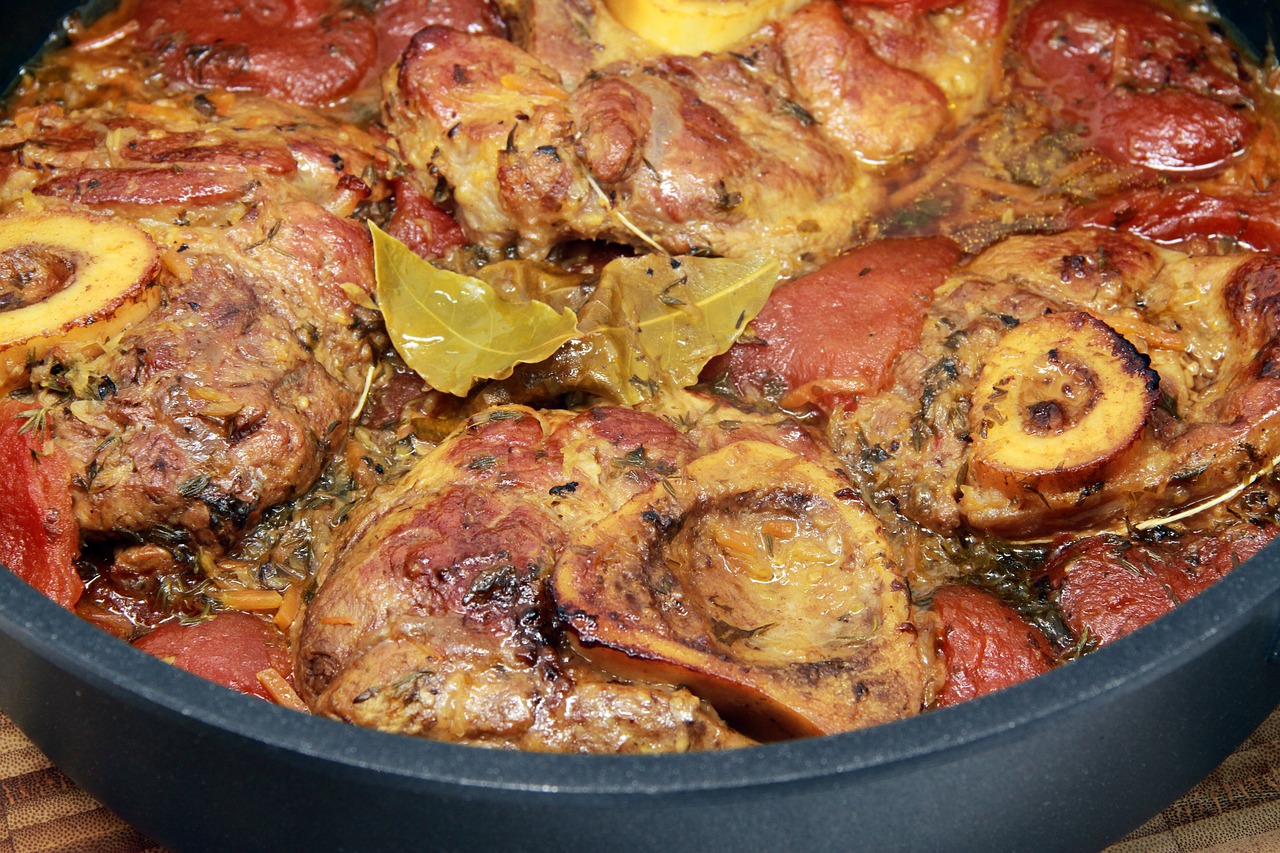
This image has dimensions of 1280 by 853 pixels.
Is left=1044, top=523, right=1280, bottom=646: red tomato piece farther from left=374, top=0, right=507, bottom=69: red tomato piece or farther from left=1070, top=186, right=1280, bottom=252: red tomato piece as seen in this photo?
left=374, top=0, right=507, bottom=69: red tomato piece

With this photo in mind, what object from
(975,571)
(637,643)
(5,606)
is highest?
(5,606)

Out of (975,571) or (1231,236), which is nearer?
(975,571)

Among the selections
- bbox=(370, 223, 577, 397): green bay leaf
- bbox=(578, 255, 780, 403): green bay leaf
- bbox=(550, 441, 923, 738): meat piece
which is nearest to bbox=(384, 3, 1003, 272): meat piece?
bbox=(578, 255, 780, 403): green bay leaf

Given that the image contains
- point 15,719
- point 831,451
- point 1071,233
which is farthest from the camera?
point 1071,233

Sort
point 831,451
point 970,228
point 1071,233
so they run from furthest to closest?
point 970,228 < point 1071,233 < point 831,451

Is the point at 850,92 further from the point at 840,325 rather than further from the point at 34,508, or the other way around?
the point at 34,508

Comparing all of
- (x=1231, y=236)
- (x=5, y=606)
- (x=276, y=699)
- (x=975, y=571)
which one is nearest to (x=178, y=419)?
(x=276, y=699)

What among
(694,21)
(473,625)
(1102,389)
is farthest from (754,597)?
(694,21)

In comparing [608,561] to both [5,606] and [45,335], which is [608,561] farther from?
[45,335]
